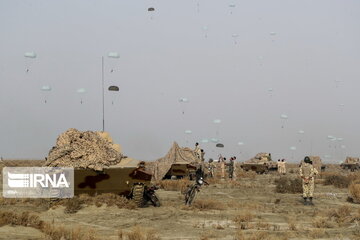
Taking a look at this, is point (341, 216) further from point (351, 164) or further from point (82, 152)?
point (351, 164)

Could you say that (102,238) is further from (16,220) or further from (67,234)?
(16,220)

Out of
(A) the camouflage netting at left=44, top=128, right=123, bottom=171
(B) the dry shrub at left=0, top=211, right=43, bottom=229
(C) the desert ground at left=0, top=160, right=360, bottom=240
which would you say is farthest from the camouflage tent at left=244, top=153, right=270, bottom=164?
(B) the dry shrub at left=0, top=211, right=43, bottom=229

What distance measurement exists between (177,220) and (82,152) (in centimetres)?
480

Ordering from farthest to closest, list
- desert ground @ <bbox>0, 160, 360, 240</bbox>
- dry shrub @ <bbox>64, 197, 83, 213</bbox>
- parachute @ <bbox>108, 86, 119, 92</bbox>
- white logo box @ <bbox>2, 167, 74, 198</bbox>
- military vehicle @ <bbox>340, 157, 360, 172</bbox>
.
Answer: military vehicle @ <bbox>340, 157, 360, 172</bbox>, parachute @ <bbox>108, 86, 119, 92</bbox>, white logo box @ <bbox>2, 167, 74, 198</bbox>, dry shrub @ <bbox>64, 197, 83, 213</bbox>, desert ground @ <bbox>0, 160, 360, 240</bbox>

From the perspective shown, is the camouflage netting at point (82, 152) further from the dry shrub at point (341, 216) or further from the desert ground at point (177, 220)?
the dry shrub at point (341, 216)

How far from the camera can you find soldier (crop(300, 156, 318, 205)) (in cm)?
2427

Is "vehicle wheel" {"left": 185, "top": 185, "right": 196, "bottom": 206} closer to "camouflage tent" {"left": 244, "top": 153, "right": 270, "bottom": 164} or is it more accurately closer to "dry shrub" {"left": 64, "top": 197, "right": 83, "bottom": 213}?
"dry shrub" {"left": 64, "top": 197, "right": 83, "bottom": 213}

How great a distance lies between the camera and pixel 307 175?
79.7 ft

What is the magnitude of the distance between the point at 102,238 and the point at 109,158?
24.9 ft

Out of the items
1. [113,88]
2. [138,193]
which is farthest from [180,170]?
[138,193]

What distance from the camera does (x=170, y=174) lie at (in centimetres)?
3984

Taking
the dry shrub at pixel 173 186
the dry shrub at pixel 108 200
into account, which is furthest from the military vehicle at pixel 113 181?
the dry shrub at pixel 173 186

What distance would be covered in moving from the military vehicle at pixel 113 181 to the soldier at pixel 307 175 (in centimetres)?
665

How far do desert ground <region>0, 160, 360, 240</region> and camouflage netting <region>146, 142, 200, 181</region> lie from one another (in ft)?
38.5
